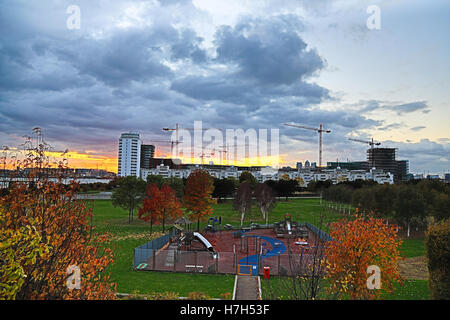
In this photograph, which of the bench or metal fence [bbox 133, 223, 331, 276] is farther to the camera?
the bench

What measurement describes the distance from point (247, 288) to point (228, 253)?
19.0 ft

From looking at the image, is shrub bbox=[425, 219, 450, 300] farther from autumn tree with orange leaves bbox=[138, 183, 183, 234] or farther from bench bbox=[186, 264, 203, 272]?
autumn tree with orange leaves bbox=[138, 183, 183, 234]

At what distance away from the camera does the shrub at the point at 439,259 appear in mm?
13121

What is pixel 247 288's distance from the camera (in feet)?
62.9

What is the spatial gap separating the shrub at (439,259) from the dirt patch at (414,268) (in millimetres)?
10334

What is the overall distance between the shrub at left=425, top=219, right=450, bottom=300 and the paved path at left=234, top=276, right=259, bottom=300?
8942 mm

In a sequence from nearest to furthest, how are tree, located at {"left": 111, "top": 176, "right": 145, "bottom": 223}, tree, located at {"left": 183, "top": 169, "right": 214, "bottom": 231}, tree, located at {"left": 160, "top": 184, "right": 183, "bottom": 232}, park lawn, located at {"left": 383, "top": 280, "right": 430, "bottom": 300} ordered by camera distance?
park lawn, located at {"left": 383, "top": 280, "right": 430, "bottom": 300} < tree, located at {"left": 183, "top": 169, "right": 214, "bottom": 231} < tree, located at {"left": 160, "top": 184, "right": 183, "bottom": 232} < tree, located at {"left": 111, "top": 176, "right": 145, "bottom": 223}

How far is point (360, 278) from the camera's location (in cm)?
1423

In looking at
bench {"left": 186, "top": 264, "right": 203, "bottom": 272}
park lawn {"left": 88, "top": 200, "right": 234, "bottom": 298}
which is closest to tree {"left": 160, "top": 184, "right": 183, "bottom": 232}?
park lawn {"left": 88, "top": 200, "right": 234, "bottom": 298}

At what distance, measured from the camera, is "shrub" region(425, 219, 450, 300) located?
13121 mm

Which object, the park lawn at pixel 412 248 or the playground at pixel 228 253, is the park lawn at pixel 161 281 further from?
the park lawn at pixel 412 248
